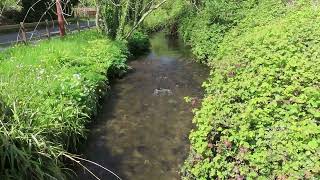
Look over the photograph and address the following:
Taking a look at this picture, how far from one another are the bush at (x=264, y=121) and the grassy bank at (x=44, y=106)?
2.38 m

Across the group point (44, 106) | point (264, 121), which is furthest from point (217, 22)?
point (264, 121)

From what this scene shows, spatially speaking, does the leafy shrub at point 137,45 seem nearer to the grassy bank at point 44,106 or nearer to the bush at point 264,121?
the grassy bank at point 44,106

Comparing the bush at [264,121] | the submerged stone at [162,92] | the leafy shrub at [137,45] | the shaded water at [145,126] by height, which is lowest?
the shaded water at [145,126]

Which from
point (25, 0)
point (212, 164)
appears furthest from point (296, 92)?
point (25, 0)

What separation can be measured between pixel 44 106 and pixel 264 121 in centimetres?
434

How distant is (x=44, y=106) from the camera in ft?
25.2

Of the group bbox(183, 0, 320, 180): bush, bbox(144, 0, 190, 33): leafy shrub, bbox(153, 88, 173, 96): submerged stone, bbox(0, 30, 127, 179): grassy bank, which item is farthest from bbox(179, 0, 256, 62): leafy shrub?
bbox(144, 0, 190, 33): leafy shrub

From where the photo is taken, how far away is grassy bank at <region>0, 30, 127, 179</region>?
5.77 m

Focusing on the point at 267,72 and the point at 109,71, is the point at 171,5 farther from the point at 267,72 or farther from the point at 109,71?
the point at 267,72

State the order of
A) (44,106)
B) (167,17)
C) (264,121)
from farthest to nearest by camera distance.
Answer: (167,17)
(44,106)
(264,121)

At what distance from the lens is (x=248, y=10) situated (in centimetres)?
1788

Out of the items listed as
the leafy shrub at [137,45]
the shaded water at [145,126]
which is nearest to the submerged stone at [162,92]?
the shaded water at [145,126]

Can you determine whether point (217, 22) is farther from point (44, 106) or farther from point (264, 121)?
Result: point (264, 121)

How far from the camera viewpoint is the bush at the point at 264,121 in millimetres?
4848
